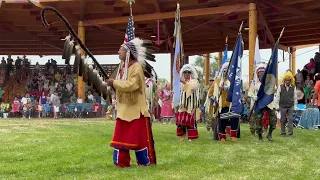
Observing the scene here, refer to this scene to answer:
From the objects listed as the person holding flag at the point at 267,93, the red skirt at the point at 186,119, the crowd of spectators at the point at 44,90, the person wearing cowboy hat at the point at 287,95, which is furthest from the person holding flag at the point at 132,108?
the crowd of spectators at the point at 44,90

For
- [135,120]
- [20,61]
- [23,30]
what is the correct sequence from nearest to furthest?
1. [135,120]
2. [23,30]
3. [20,61]

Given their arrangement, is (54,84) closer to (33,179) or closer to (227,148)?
(227,148)

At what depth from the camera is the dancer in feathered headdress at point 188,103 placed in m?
9.82

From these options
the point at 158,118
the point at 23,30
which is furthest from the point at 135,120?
the point at 23,30

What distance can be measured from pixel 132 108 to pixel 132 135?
0.36 meters

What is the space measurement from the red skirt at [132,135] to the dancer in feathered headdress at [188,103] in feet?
12.0

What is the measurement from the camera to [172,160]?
6895 millimetres

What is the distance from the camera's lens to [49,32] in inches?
1057

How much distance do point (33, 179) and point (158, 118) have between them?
51.6ft

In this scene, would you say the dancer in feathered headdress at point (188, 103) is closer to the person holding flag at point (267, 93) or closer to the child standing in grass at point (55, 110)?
the person holding flag at point (267, 93)

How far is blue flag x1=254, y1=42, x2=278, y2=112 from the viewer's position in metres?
10.1

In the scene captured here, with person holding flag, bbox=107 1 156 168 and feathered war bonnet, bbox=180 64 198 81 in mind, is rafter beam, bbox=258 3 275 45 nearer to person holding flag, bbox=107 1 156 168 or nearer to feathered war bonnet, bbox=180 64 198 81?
feathered war bonnet, bbox=180 64 198 81

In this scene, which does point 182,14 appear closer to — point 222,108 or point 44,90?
point 222,108

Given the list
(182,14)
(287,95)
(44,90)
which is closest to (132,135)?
(287,95)
